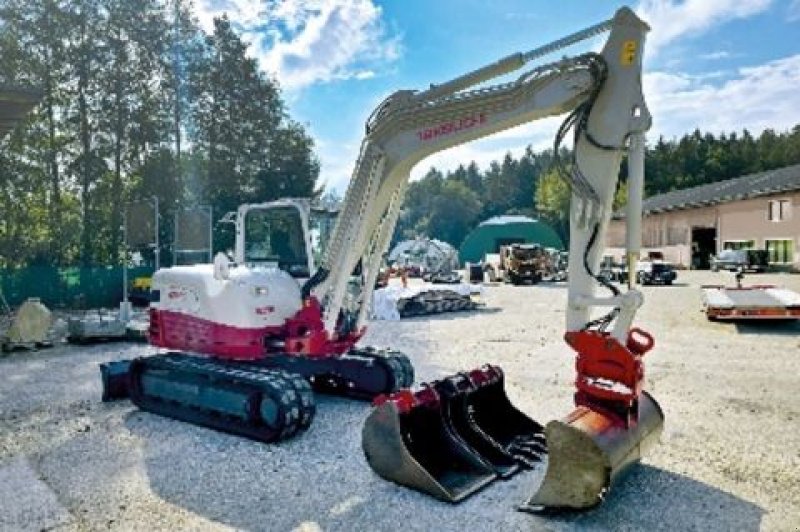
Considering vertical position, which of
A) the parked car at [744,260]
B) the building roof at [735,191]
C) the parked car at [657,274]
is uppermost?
the building roof at [735,191]

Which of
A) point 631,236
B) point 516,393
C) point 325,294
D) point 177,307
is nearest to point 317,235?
point 325,294

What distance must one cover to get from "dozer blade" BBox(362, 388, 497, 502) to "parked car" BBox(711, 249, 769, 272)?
35.6m

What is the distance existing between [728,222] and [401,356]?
132 feet

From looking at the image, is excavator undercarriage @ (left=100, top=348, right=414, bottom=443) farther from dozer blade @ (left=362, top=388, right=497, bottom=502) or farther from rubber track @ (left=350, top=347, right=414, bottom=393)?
dozer blade @ (left=362, top=388, right=497, bottom=502)

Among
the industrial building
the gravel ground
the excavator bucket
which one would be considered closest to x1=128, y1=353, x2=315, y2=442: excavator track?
the gravel ground

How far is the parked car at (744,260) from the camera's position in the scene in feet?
121

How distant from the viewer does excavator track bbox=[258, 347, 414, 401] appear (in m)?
8.06

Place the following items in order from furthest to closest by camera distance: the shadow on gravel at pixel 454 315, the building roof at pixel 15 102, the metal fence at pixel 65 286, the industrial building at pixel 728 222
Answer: the industrial building at pixel 728 222 < the metal fence at pixel 65 286 < the shadow on gravel at pixel 454 315 < the building roof at pixel 15 102

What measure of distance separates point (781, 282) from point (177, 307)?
1043 inches

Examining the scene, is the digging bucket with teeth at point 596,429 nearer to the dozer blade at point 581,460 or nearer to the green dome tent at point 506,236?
the dozer blade at point 581,460

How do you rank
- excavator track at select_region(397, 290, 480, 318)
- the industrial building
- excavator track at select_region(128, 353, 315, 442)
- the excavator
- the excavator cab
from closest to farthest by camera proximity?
the excavator → excavator track at select_region(128, 353, 315, 442) → the excavator cab → excavator track at select_region(397, 290, 480, 318) → the industrial building

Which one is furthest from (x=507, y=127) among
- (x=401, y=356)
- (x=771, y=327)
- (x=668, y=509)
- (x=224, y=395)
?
(x=771, y=327)

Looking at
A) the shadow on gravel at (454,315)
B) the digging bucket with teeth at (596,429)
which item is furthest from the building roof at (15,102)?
the digging bucket with teeth at (596,429)

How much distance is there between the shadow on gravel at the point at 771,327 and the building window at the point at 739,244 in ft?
88.5
